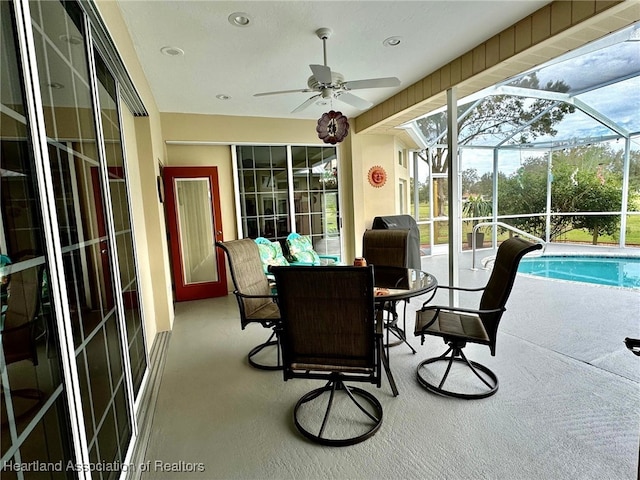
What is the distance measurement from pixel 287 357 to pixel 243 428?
1.87 feet

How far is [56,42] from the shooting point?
1.32m

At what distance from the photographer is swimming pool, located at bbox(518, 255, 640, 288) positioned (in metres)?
5.70

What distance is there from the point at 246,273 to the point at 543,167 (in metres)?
8.41

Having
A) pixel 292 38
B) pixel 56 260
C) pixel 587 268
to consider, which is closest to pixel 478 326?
pixel 56 260

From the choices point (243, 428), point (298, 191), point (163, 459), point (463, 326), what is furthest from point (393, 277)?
point (298, 191)

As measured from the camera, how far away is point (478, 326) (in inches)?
94.2

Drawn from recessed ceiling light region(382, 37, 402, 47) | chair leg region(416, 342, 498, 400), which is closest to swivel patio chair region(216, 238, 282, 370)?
chair leg region(416, 342, 498, 400)

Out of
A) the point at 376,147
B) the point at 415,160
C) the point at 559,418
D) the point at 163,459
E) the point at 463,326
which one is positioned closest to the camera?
the point at 163,459

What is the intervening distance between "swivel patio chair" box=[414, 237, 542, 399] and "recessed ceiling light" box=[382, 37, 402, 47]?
6.55 ft

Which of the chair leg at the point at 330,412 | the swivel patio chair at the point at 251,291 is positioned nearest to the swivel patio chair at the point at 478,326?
the chair leg at the point at 330,412

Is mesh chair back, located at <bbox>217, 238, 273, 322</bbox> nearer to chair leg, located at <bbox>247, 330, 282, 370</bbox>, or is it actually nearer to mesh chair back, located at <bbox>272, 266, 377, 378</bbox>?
chair leg, located at <bbox>247, 330, 282, 370</bbox>

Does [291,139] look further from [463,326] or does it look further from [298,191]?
[463,326]

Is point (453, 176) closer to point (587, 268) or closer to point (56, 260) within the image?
point (56, 260)

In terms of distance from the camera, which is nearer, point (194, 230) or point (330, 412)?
point (330, 412)
